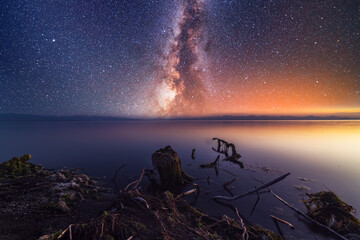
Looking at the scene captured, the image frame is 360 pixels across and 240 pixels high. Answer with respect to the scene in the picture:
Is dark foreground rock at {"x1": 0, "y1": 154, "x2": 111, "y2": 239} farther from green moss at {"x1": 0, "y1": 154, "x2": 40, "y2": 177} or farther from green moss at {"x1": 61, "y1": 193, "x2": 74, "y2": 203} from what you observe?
green moss at {"x1": 0, "y1": 154, "x2": 40, "y2": 177}

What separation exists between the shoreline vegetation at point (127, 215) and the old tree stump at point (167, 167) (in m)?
0.07

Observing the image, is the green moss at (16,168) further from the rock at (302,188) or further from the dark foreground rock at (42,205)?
the rock at (302,188)

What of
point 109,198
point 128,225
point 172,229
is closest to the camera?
point 128,225

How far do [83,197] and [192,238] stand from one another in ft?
23.4

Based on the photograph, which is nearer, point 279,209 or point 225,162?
point 279,209

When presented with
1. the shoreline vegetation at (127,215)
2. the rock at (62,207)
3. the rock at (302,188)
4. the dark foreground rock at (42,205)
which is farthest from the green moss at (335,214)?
the rock at (62,207)

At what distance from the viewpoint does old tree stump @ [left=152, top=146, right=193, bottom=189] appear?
918cm

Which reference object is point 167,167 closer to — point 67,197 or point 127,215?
point 127,215

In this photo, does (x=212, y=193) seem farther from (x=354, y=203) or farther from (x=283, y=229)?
(x=354, y=203)

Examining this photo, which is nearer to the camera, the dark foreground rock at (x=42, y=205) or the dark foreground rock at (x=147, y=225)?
the dark foreground rock at (x=147, y=225)

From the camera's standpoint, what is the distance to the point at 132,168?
14.6m

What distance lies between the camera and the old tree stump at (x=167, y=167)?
918cm

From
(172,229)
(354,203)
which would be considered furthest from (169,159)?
(354,203)

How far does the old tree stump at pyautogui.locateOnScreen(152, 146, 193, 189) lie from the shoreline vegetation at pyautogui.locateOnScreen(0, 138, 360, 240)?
0.07 m
